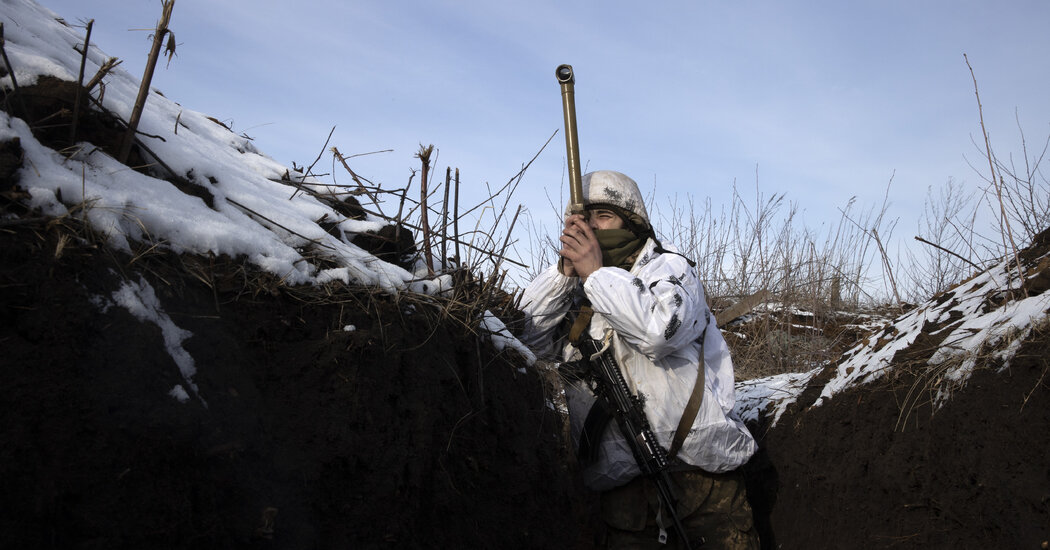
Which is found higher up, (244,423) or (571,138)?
(571,138)

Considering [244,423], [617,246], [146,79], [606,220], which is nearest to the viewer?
[244,423]

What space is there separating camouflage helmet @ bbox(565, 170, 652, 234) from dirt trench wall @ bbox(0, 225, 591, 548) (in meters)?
1.29

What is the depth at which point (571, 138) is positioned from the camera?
3221mm

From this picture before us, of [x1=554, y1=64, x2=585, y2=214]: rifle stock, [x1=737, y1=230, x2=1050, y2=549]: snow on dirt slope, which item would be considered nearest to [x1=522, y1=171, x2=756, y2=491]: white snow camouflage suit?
[x1=554, y1=64, x2=585, y2=214]: rifle stock

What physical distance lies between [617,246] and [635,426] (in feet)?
2.83

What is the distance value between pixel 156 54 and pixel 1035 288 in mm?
3675

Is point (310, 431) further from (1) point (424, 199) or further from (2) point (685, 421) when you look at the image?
(2) point (685, 421)

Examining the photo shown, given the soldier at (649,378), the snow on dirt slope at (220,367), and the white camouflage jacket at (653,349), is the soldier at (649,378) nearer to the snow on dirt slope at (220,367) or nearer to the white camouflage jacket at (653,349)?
the white camouflage jacket at (653,349)

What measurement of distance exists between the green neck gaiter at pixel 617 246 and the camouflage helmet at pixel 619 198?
15 centimetres

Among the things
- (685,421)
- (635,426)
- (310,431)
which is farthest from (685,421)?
(310,431)

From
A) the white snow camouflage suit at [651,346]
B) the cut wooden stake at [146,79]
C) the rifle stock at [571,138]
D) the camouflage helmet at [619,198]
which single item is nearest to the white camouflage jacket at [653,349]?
the white snow camouflage suit at [651,346]

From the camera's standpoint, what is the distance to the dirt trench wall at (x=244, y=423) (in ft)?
4.56

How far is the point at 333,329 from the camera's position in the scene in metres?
2.03

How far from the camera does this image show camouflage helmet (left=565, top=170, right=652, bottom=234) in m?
3.46
